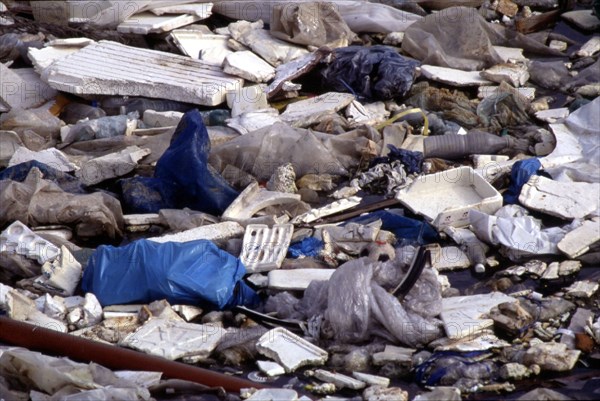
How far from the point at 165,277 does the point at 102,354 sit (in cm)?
74

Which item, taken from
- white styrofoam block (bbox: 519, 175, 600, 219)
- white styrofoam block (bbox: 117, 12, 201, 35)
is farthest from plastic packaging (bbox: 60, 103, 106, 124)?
white styrofoam block (bbox: 519, 175, 600, 219)

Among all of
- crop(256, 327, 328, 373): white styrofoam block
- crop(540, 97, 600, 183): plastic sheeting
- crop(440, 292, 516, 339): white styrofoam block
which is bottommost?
crop(540, 97, 600, 183): plastic sheeting

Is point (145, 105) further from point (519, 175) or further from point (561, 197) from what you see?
point (561, 197)

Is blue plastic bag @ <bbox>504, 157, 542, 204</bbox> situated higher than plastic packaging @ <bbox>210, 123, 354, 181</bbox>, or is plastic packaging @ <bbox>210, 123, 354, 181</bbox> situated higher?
blue plastic bag @ <bbox>504, 157, 542, 204</bbox>

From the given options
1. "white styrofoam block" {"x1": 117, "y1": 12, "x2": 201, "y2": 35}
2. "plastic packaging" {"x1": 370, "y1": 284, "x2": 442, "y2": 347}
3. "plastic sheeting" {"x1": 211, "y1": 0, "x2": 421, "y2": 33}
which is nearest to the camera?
"plastic packaging" {"x1": 370, "y1": 284, "x2": 442, "y2": 347}

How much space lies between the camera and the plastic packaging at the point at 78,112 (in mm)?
9242

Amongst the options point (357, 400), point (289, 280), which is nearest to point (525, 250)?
point (289, 280)

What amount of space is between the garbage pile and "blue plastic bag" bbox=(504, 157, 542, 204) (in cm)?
2

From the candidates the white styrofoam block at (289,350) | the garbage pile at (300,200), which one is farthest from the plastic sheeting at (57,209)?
the white styrofoam block at (289,350)

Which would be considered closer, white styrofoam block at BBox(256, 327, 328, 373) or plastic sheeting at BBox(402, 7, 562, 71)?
white styrofoam block at BBox(256, 327, 328, 373)

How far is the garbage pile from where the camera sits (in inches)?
214

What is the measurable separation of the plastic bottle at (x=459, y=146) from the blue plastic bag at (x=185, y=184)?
5.68ft

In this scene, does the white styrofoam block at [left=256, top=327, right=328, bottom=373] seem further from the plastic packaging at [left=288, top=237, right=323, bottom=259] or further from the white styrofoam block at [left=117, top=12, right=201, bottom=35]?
the white styrofoam block at [left=117, top=12, right=201, bottom=35]

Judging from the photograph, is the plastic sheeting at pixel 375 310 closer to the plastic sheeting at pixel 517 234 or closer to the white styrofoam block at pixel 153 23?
the plastic sheeting at pixel 517 234
